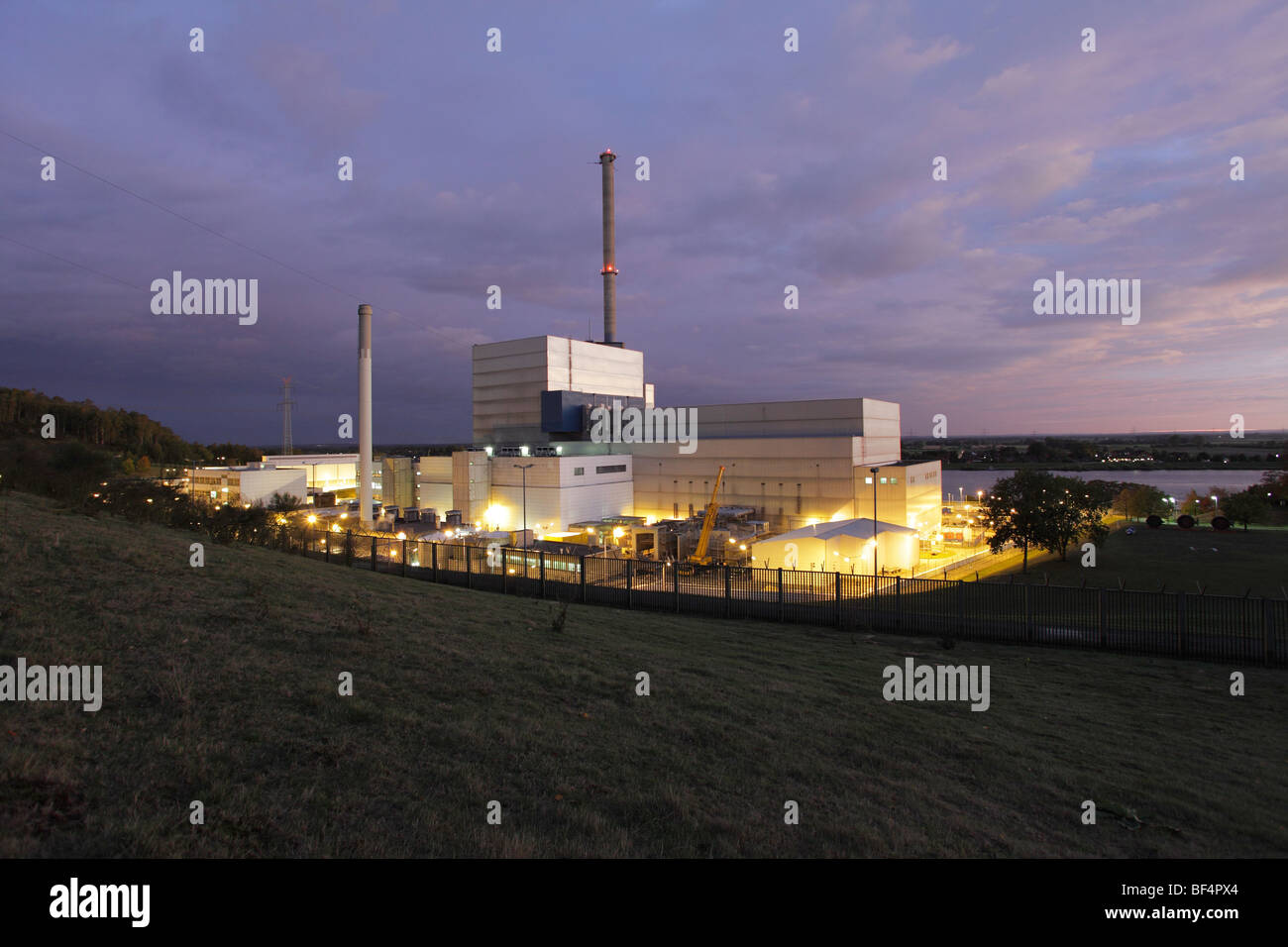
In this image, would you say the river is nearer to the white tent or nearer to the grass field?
the grass field

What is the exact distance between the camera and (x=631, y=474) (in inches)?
2581

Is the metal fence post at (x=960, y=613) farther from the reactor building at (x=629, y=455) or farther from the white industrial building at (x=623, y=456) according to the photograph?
the reactor building at (x=629, y=455)

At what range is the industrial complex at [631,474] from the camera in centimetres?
4838

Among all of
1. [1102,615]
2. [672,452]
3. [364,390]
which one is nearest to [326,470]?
[364,390]

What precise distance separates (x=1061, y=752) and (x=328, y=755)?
8.96m

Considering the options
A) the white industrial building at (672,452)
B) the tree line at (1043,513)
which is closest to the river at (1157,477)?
the white industrial building at (672,452)

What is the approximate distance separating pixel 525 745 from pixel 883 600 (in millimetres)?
15223

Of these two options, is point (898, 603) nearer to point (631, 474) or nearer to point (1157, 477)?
point (631, 474)

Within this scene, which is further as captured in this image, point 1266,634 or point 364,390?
point 364,390

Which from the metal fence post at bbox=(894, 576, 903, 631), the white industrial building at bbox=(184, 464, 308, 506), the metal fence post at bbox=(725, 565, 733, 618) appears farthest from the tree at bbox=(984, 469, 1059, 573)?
the white industrial building at bbox=(184, 464, 308, 506)

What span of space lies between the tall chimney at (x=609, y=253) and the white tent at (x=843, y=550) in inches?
1754

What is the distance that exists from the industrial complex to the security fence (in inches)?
741

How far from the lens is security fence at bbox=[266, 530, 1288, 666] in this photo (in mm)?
14406
